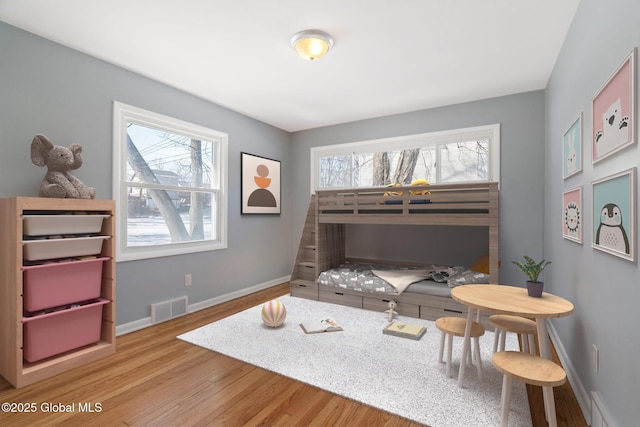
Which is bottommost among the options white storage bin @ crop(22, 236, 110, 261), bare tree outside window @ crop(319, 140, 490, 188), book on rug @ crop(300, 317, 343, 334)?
book on rug @ crop(300, 317, 343, 334)

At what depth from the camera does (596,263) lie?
5.46ft

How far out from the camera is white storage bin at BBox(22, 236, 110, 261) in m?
2.03

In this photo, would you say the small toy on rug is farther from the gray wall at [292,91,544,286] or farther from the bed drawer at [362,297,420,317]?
the gray wall at [292,91,544,286]

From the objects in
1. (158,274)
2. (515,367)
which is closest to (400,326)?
(515,367)

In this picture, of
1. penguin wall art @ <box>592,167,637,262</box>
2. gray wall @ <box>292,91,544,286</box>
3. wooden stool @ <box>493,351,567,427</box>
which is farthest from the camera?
gray wall @ <box>292,91,544,286</box>

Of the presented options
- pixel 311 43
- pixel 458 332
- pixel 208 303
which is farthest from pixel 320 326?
pixel 311 43

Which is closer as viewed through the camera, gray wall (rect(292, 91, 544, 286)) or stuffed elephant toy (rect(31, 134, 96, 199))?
stuffed elephant toy (rect(31, 134, 96, 199))

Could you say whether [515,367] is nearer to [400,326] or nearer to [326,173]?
[400,326]

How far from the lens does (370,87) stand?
3.35m

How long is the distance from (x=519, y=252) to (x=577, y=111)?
1895 mm

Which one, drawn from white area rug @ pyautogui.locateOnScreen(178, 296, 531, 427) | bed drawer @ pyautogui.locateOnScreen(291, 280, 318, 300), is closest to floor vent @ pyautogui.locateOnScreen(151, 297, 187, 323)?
white area rug @ pyautogui.locateOnScreen(178, 296, 531, 427)

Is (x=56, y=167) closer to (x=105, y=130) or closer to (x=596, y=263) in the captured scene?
(x=105, y=130)

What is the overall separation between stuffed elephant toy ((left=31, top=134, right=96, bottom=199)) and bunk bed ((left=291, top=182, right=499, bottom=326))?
2.41 m

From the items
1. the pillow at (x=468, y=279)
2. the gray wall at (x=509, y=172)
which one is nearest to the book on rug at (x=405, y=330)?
the pillow at (x=468, y=279)
